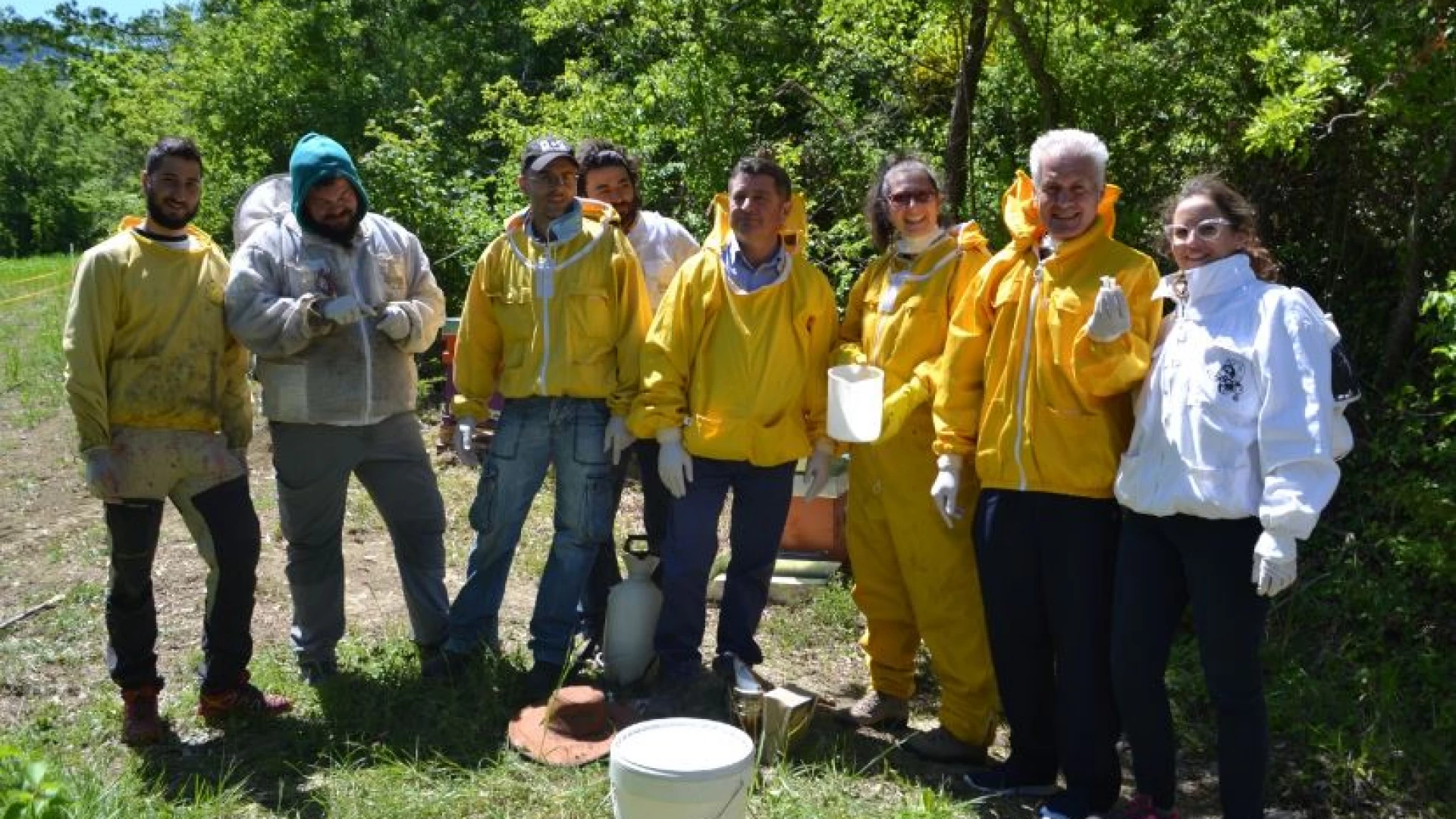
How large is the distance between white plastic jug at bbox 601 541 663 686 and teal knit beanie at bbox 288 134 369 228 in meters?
1.68

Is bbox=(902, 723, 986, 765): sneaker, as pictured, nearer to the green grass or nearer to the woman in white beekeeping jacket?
the woman in white beekeeping jacket

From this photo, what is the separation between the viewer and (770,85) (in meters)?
8.54

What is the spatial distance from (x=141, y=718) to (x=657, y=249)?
2431mm

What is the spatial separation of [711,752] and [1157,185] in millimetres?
4096

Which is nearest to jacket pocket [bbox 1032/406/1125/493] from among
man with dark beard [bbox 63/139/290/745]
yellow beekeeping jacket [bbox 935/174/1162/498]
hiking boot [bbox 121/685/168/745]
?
yellow beekeeping jacket [bbox 935/174/1162/498]

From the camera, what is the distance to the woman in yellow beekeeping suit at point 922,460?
384 cm

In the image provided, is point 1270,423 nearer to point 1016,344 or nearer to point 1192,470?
point 1192,470

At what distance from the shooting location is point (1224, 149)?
5602 mm

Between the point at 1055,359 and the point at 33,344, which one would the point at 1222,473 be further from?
the point at 33,344

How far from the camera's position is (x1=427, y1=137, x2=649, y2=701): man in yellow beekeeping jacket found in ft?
13.4

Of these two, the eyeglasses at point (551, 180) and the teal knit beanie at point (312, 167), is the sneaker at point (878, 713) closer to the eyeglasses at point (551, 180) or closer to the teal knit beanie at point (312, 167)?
the eyeglasses at point (551, 180)

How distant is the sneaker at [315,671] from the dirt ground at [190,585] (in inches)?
18.2

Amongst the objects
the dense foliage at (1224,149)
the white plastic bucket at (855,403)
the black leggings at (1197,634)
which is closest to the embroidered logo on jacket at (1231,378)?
the black leggings at (1197,634)

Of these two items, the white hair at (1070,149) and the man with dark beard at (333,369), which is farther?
the man with dark beard at (333,369)
